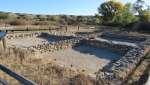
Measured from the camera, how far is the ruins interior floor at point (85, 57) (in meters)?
11.0

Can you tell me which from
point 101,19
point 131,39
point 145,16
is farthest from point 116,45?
point 101,19

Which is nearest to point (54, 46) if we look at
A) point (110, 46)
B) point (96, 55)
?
point (96, 55)

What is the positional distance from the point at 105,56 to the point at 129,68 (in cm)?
462

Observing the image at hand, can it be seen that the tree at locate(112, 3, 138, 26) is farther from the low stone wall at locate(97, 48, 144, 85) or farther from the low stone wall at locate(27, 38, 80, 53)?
the low stone wall at locate(97, 48, 144, 85)

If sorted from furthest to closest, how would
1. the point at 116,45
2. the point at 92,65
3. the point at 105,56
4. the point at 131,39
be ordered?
the point at 131,39 < the point at 116,45 < the point at 105,56 < the point at 92,65

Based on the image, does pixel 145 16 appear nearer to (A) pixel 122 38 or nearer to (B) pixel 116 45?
(A) pixel 122 38

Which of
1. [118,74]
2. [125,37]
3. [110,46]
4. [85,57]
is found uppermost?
[118,74]

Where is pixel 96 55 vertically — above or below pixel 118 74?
below

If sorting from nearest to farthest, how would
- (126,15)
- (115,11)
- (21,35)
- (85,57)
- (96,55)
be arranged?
(85,57)
(96,55)
(21,35)
(126,15)
(115,11)

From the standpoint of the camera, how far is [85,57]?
12836 millimetres

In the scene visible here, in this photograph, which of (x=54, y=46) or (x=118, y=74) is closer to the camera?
(x=118, y=74)

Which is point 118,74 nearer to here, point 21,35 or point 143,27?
point 21,35

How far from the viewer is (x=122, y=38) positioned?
21.2m

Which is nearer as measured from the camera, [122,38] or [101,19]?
[122,38]
